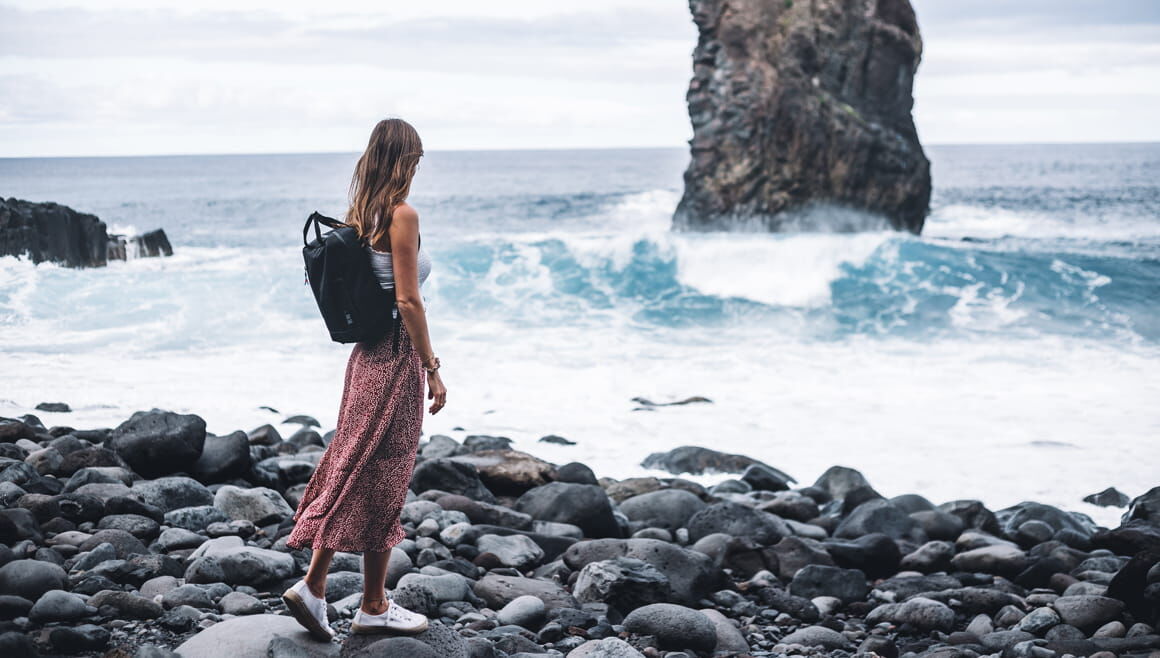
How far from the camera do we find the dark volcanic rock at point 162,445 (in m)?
6.85

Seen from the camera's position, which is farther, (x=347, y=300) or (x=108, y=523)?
(x=108, y=523)

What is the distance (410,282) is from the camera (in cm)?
378

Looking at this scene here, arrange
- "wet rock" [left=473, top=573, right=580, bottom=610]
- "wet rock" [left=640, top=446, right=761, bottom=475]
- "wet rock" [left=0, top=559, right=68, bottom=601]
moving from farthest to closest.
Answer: "wet rock" [left=640, top=446, right=761, bottom=475] → "wet rock" [left=473, top=573, right=580, bottom=610] → "wet rock" [left=0, top=559, right=68, bottom=601]

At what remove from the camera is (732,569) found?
6250 mm

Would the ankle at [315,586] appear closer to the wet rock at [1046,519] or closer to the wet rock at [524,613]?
the wet rock at [524,613]

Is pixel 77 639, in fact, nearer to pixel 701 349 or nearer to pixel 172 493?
pixel 172 493

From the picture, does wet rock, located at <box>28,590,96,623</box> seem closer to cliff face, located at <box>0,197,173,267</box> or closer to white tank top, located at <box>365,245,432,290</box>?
white tank top, located at <box>365,245,432,290</box>

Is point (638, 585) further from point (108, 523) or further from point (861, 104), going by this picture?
point (861, 104)

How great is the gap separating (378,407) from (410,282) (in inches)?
20.5

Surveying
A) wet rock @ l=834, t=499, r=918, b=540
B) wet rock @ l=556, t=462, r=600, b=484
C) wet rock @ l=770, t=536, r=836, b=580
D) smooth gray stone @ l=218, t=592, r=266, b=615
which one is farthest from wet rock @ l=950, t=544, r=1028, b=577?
smooth gray stone @ l=218, t=592, r=266, b=615

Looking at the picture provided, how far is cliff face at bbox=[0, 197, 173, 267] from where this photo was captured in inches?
479

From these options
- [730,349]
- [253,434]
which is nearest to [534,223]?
[730,349]

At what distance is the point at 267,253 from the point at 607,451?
1818cm

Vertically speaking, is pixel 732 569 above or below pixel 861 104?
below
